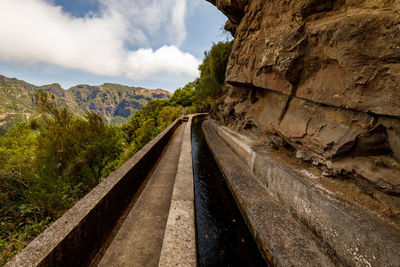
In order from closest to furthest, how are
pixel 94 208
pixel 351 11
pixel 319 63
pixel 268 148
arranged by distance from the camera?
1. pixel 94 208
2. pixel 351 11
3. pixel 319 63
4. pixel 268 148

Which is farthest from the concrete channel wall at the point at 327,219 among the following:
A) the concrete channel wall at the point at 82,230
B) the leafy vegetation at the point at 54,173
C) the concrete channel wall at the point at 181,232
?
the leafy vegetation at the point at 54,173

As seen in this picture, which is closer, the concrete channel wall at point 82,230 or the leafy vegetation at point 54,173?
the concrete channel wall at point 82,230

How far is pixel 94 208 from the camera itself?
2.18 meters

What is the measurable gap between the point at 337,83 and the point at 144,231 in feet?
15.3

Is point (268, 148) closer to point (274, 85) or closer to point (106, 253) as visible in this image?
point (274, 85)

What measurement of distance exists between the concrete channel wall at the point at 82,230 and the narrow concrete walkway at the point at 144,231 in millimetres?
233

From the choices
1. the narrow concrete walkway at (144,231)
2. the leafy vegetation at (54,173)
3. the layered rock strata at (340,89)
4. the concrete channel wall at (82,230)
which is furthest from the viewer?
the leafy vegetation at (54,173)

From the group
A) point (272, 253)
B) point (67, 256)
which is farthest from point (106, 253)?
point (272, 253)

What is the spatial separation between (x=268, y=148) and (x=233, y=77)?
4.49 metres

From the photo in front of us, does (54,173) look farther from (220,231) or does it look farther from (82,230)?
(220,231)

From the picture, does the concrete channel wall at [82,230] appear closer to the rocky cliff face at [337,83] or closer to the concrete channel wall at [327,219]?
the concrete channel wall at [327,219]

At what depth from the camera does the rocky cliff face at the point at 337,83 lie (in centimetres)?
244

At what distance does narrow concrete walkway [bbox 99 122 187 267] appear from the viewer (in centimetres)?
221

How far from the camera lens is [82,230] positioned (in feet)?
6.39
